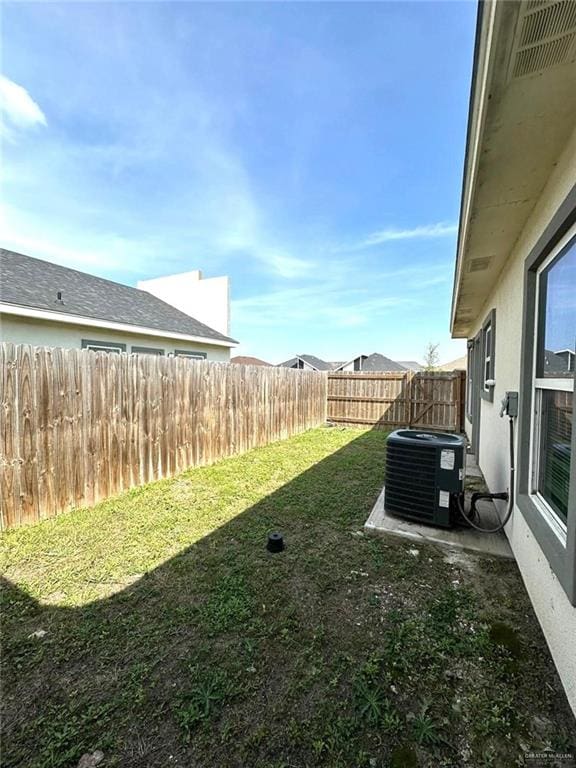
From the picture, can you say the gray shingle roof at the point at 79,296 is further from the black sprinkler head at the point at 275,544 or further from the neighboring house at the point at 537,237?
the neighboring house at the point at 537,237

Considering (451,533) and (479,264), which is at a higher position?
(479,264)

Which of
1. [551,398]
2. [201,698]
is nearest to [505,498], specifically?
[551,398]

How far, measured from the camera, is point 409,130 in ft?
20.4

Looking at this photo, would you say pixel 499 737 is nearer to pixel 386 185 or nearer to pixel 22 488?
pixel 22 488

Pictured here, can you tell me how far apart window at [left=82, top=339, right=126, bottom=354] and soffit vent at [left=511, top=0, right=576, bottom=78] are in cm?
737

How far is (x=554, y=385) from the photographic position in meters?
2.03

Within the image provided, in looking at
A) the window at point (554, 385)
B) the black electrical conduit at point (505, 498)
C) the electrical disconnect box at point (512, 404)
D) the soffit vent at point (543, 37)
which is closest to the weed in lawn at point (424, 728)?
the window at point (554, 385)

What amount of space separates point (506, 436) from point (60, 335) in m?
7.63

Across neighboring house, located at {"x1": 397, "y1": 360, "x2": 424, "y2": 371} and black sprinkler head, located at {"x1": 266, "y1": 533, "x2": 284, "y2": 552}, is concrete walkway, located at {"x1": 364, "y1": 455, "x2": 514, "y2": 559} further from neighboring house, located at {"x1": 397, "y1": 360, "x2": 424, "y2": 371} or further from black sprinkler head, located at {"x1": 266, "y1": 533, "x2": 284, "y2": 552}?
neighboring house, located at {"x1": 397, "y1": 360, "x2": 424, "y2": 371}

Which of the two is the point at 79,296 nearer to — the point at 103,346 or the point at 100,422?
the point at 103,346

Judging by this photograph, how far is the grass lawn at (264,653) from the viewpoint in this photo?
134cm

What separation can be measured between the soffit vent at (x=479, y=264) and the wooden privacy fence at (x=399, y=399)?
601 centimetres

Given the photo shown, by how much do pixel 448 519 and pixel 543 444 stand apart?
1.28 m

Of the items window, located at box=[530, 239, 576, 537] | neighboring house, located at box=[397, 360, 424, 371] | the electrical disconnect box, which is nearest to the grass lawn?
window, located at box=[530, 239, 576, 537]
